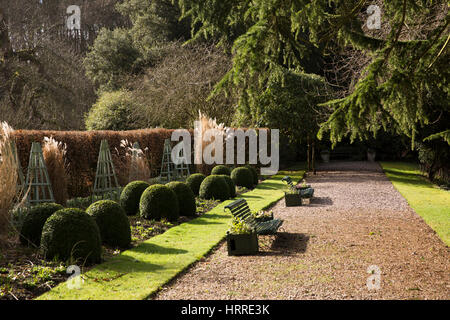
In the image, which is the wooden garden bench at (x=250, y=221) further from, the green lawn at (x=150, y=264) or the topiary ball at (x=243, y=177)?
→ the topiary ball at (x=243, y=177)

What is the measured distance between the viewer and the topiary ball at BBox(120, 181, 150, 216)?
8758 millimetres

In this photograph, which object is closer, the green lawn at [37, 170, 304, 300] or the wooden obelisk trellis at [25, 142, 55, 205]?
the green lawn at [37, 170, 304, 300]

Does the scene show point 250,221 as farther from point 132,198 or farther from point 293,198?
point 293,198

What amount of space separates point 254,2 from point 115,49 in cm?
2015

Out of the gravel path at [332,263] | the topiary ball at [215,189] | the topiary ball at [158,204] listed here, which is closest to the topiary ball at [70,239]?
the gravel path at [332,263]

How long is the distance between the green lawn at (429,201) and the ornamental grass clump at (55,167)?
6.80m

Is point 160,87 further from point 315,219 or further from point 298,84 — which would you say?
point 315,219

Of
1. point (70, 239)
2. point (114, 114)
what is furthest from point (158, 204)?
point (114, 114)

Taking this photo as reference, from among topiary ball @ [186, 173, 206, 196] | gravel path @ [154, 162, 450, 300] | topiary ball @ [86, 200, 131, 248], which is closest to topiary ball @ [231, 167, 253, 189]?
topiary ball @ [186, 173, 206, 196]

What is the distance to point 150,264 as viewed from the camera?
218 inches

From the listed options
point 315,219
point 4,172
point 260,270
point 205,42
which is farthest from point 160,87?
point 260,270

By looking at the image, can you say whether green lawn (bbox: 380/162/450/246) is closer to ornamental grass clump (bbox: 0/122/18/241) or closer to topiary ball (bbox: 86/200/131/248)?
topiary ball (bbox: 86/200/131/248)

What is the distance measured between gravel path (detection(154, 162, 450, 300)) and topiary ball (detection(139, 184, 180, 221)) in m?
1.82

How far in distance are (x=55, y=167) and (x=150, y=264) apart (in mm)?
3949
